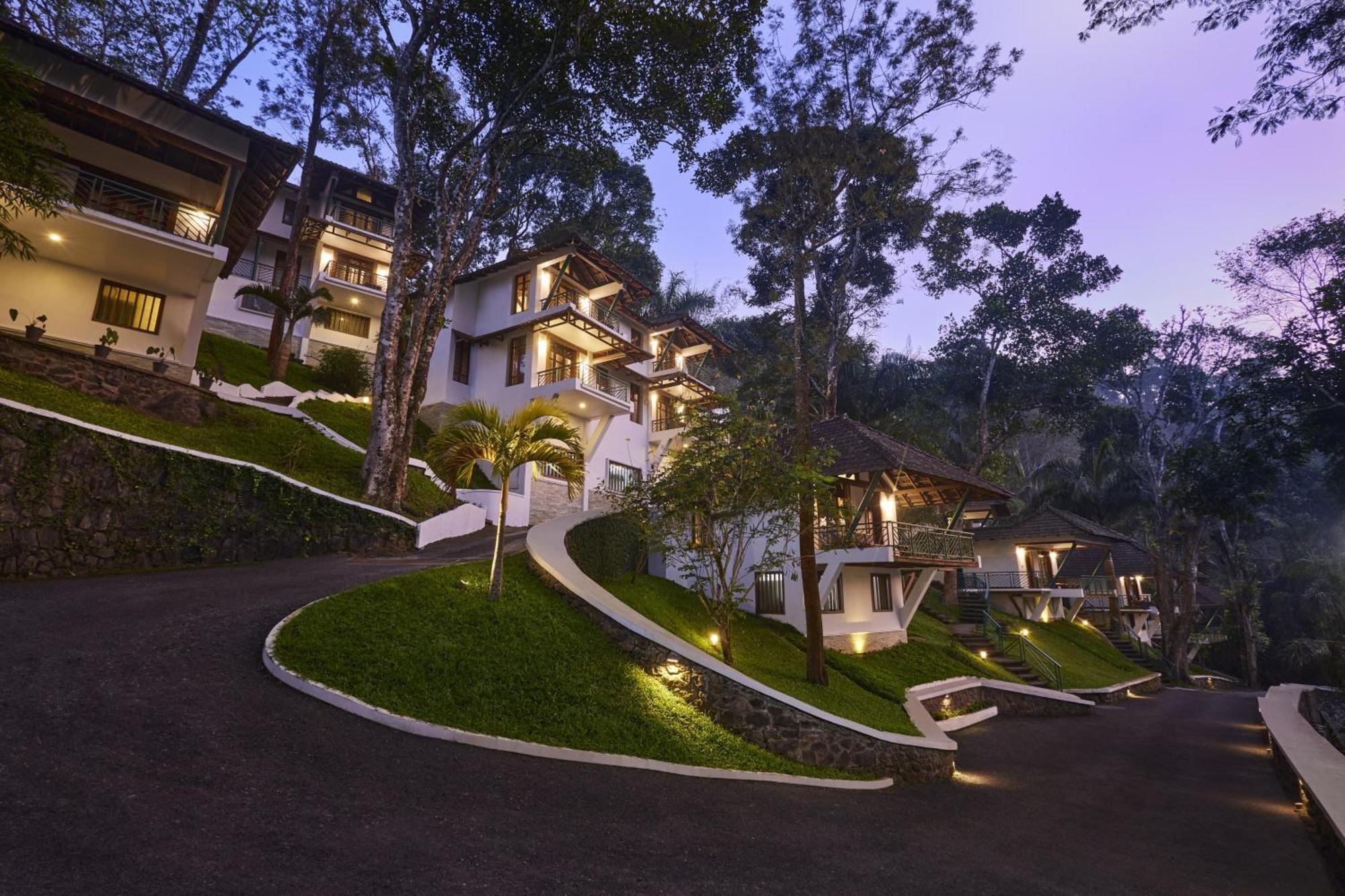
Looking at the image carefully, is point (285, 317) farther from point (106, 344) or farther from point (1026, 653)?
point (1026, 653)

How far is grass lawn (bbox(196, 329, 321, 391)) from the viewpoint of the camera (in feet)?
85.4

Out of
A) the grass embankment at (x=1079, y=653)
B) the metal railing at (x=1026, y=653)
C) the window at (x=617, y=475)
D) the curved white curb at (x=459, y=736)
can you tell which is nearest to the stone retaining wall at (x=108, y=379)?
the curved white curb at (x=459, y=736)

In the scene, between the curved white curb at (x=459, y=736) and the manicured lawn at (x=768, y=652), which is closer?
the curved white curb at (x=459, y=736)

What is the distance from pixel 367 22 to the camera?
71.1 feet

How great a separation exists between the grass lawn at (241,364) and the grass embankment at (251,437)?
6.87 metres

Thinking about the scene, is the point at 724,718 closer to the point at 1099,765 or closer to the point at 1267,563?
the point at 1099,765

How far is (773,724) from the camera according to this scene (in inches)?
399

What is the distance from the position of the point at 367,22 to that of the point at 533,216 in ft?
74.3

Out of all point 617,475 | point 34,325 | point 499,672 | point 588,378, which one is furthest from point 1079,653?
point 34,325

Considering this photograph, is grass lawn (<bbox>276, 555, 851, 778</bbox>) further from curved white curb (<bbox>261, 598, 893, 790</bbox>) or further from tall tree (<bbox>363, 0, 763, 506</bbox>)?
tall tree (<bbox>363, 0, 763, 506</bbox>)

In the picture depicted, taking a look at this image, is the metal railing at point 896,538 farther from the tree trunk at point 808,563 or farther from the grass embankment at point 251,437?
the grass embankment at point 251,437

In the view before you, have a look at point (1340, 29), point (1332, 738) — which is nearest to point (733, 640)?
point (1332, 738)

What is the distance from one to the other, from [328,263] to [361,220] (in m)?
3.93

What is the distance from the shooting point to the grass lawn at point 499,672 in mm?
7730
